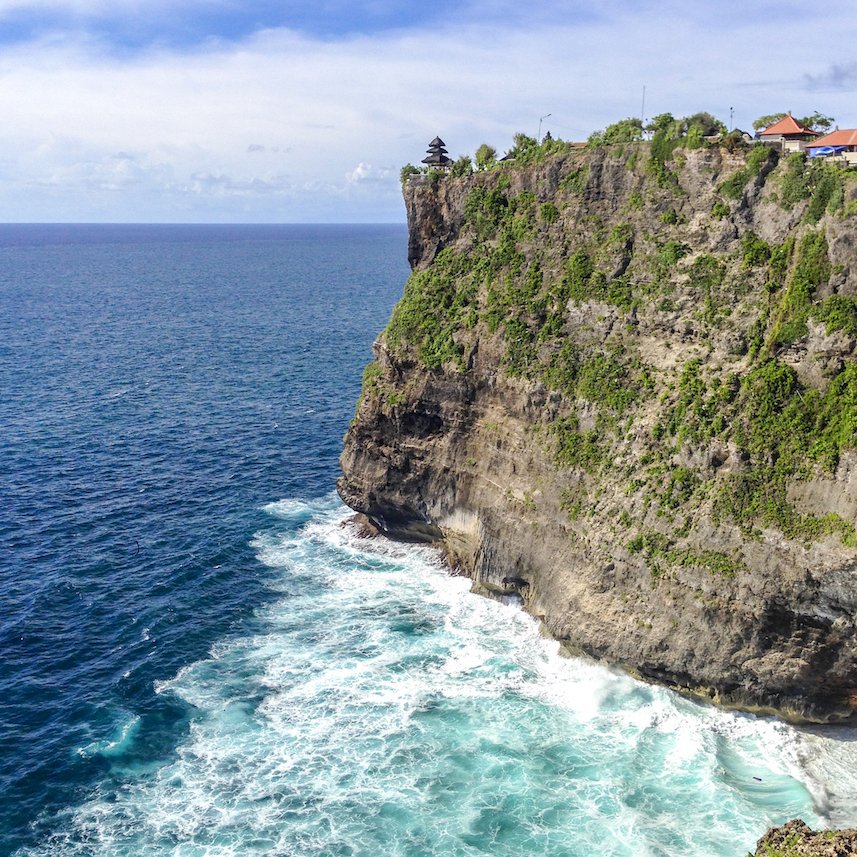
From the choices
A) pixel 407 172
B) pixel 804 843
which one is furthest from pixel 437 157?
pixel 804 843

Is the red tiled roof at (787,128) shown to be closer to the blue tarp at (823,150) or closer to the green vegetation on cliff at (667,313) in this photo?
the blue tarp at (823,150)

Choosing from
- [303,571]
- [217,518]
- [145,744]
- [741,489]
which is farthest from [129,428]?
[741,489]

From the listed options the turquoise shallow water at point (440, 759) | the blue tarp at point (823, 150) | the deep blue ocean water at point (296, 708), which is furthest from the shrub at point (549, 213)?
the turquoise shallow water at point (440, 759)

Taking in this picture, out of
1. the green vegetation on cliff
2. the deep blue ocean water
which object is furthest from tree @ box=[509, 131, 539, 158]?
the deep blue ocean water

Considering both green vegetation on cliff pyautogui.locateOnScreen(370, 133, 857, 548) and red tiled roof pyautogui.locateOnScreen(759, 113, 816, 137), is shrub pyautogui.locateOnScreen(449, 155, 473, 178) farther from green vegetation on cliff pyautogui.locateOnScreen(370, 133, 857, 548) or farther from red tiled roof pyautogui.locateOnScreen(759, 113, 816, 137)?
red tiled roof pyautogui.locateOnScreen(759, 113, 816, 137)

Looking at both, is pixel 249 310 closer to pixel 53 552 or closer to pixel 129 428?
pixel 129 428

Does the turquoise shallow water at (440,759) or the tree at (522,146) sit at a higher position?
the tree at (522,146)

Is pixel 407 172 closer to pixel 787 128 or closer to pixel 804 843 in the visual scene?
pixel 787 128
